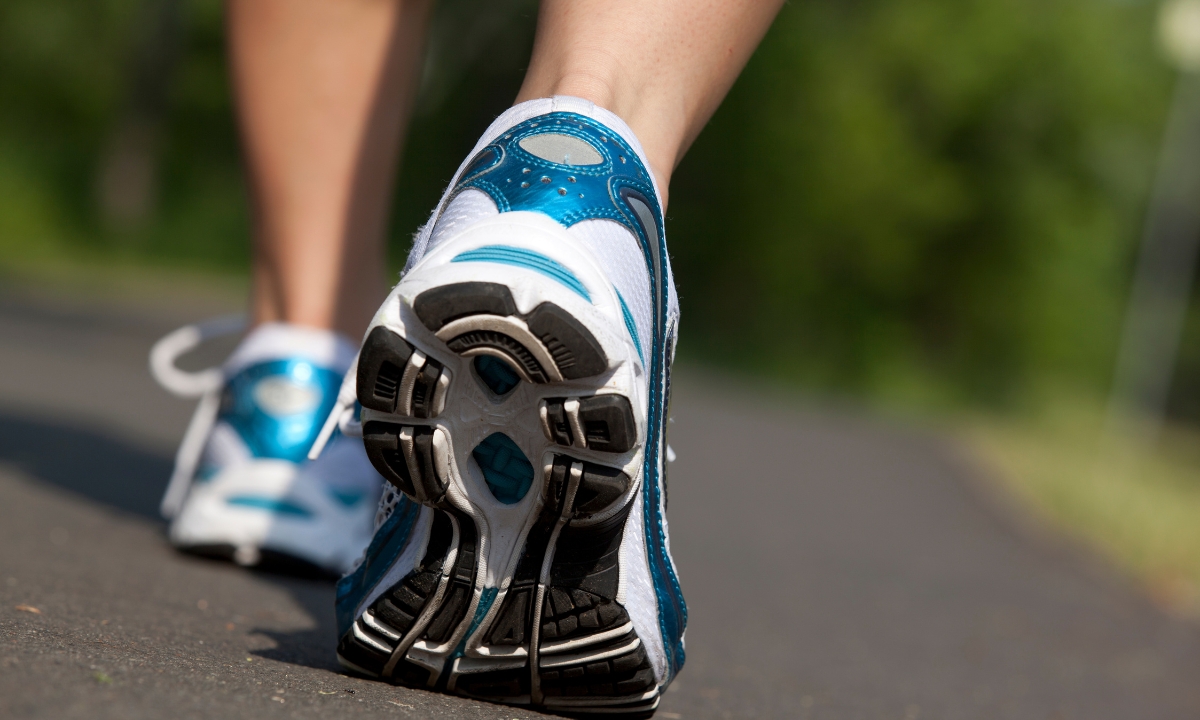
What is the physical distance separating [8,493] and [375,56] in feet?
2.96

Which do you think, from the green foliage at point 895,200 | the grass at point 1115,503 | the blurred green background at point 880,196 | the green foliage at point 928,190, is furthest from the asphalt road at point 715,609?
the green foliage at point 928,190

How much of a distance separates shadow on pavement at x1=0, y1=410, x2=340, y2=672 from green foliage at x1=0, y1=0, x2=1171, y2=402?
13410 mm

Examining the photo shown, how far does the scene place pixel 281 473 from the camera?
1.62 metres

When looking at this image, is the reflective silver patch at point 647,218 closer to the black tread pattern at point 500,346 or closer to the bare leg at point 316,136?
the black tread pattern at point 500,346

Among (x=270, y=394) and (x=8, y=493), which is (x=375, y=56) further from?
(x=8, y=493)

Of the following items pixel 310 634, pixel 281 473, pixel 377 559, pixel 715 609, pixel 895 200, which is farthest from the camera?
pixel 895 200

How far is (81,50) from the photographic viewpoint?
72.9 feet

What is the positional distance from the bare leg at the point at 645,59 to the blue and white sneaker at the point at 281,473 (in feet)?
2.33

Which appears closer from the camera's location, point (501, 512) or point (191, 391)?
point (501, 512)

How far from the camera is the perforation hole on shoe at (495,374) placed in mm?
901

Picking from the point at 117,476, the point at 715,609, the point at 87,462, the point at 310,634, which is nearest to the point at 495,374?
the point at 310,634

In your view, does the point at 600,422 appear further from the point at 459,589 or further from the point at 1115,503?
the point at 1115,503

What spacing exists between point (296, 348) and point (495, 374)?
32.6 inches

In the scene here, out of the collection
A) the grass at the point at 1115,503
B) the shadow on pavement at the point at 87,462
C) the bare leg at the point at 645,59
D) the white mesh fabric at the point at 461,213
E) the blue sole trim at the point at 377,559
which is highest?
the bare leg at the point at 645,59
